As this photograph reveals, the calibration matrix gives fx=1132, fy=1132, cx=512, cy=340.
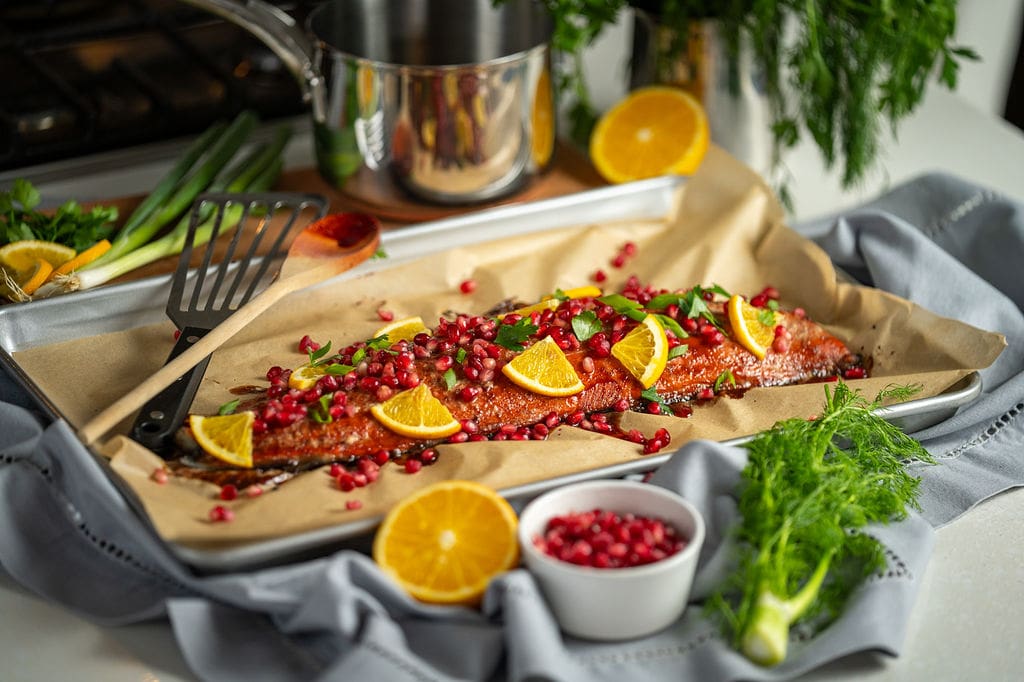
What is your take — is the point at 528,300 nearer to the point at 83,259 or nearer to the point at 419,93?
the point at 419,93

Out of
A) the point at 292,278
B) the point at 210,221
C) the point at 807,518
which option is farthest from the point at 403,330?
the point at 807,518

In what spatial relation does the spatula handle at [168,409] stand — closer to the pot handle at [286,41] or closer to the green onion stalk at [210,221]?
the green onion stalk at [210,221]

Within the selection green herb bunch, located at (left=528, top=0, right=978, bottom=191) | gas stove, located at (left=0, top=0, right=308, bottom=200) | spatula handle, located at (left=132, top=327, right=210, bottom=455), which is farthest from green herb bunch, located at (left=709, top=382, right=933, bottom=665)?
gas stove, located at (left=0, top=0, right=308, bottom=200)

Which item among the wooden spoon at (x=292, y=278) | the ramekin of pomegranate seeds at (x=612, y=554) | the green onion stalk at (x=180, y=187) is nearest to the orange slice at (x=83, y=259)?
the green onion stalk at (x=180, y=187)

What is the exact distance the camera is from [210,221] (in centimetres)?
236

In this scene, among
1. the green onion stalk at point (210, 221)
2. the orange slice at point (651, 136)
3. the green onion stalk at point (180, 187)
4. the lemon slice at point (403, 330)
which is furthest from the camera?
the orange slice at point (651, 136)

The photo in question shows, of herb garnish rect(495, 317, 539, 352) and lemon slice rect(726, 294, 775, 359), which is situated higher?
herb garnish rect(495, 317, 539, 352)

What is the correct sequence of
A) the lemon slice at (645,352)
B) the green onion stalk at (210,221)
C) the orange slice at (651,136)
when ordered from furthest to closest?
1. the orange slice at (651,136)
2. the green onion stalk at (210,221)
3. the lemon slice at (645,352)

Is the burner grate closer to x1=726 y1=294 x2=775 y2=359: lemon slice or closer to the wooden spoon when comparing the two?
the wooden spoon

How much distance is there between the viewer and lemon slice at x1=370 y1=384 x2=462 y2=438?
1.79 m

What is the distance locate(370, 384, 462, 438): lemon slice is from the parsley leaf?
0.30m

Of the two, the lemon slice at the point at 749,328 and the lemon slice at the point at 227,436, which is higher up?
the lemon slice at the point at 227,436

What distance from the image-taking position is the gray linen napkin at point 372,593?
1401 mm

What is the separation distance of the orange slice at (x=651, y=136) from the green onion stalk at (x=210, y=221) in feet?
2.44
